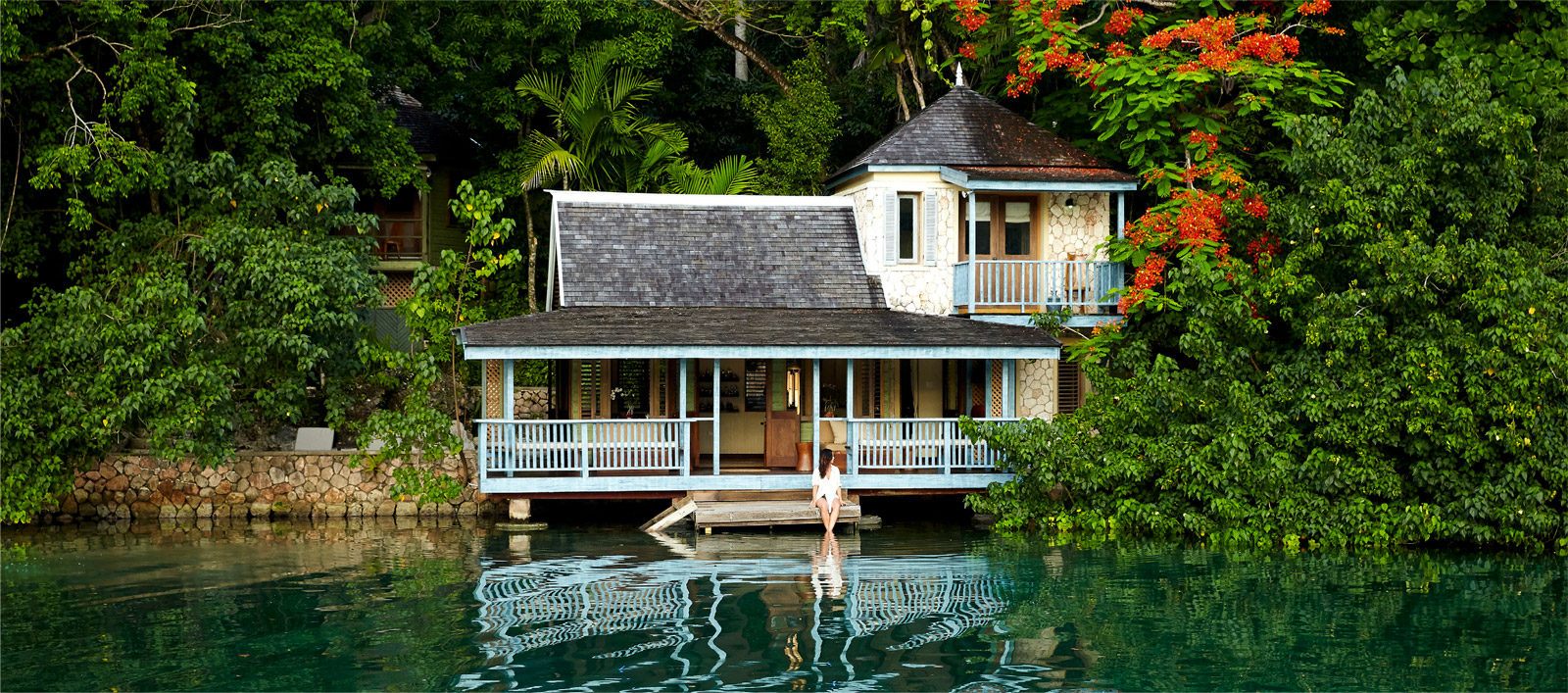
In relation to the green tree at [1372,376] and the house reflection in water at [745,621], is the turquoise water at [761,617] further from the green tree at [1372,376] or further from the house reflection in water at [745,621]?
the green tree at [1372,376]

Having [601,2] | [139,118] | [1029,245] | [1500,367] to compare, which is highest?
[601,2]

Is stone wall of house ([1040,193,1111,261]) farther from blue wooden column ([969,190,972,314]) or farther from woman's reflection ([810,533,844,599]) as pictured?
woman's reflection ([810,533,844,599])

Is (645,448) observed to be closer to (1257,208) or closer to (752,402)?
(752,402)

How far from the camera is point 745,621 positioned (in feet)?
51.6

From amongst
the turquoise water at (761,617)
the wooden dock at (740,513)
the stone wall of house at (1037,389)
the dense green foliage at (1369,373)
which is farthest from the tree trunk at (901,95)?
the turquoise water at (761,617)

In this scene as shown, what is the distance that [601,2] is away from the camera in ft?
103

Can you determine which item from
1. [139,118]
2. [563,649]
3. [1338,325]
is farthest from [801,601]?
[139,118]

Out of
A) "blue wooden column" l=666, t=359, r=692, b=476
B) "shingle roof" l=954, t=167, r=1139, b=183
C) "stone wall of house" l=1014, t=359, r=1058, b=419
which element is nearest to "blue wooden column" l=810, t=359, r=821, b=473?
"blue wooden column" l=666, t=359, r=692, b=476

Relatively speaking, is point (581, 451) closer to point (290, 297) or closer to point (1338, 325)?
point (290, 297)

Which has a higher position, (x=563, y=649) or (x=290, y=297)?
(x=290, y=297)

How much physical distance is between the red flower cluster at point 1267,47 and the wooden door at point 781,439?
9.49 meters

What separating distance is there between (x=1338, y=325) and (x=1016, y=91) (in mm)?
8445

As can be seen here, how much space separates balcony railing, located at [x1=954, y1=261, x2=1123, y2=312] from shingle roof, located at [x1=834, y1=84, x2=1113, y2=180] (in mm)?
1775

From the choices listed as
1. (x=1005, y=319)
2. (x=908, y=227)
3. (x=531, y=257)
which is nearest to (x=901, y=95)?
(x=908, y=227)
